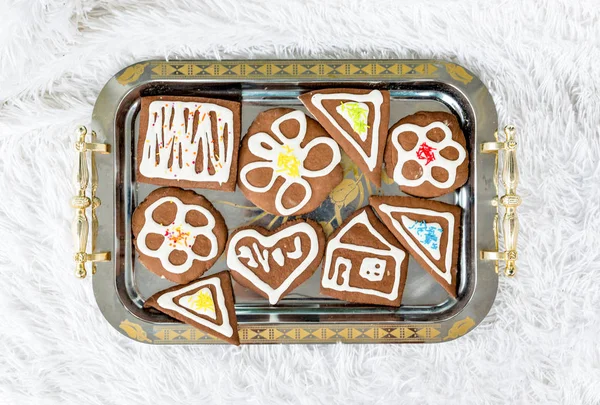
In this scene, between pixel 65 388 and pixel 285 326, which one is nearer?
pixel 285 326

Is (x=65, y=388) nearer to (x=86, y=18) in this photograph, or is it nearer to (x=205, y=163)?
(x=205, y=163)

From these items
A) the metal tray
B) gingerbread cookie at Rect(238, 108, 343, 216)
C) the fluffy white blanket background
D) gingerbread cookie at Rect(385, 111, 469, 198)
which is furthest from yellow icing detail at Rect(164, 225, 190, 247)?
gingerbread cookie at Rect(385, 111, 469, 198)

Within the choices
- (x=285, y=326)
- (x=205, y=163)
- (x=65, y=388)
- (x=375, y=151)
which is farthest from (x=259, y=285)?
(x=65, y=388)

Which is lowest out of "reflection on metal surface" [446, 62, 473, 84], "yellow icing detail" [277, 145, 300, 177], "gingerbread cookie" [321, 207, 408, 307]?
"gingerbread cookie" [321, 207, 408, 307]

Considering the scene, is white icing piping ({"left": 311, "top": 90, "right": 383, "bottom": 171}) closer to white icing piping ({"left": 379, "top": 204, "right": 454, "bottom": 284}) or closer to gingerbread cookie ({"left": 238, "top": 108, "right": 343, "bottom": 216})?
gingerbread cookie ({"left": 238, "top": 108, "right": 343, "bottom": 216})

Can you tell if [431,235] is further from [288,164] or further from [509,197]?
[288,164]

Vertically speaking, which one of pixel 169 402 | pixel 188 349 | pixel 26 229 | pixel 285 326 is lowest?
pixel 169 402
